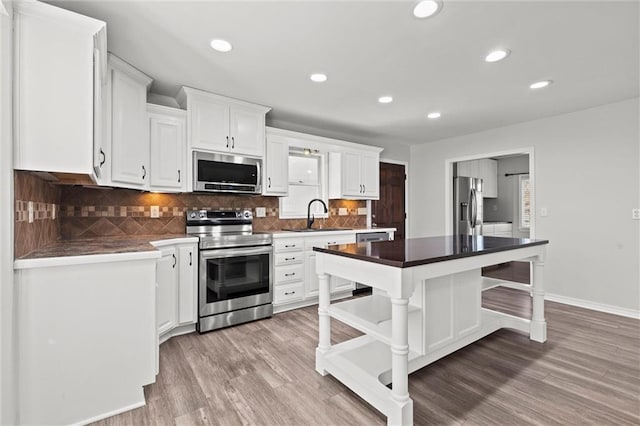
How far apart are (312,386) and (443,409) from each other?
800 mm

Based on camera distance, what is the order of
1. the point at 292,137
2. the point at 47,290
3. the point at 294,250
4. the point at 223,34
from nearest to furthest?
the point at 47,290 → the point at 223,34 → the point at 294,250 → the point at 292,137

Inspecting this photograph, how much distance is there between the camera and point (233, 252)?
2.98m

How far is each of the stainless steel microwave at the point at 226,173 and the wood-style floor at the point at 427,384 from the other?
1.45m

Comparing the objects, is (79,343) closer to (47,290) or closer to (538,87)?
(47,290)

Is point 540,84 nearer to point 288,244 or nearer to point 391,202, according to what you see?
point 391,202

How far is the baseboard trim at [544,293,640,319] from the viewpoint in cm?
328

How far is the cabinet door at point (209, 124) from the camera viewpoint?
2986 mm

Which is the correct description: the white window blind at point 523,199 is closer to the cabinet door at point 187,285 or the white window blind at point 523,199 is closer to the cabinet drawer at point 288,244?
the cabinet drawer at point 288,244

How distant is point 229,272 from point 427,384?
1973mm

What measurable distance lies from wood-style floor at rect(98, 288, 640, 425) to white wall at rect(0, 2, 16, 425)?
510 millimetres

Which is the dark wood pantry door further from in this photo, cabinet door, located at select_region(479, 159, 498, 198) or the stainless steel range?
the stainless steel range

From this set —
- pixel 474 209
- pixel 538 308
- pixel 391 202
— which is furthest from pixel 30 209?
pixel 474 209

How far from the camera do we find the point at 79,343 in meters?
1.61

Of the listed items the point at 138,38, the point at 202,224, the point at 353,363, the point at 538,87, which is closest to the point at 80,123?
the point at 138,38
